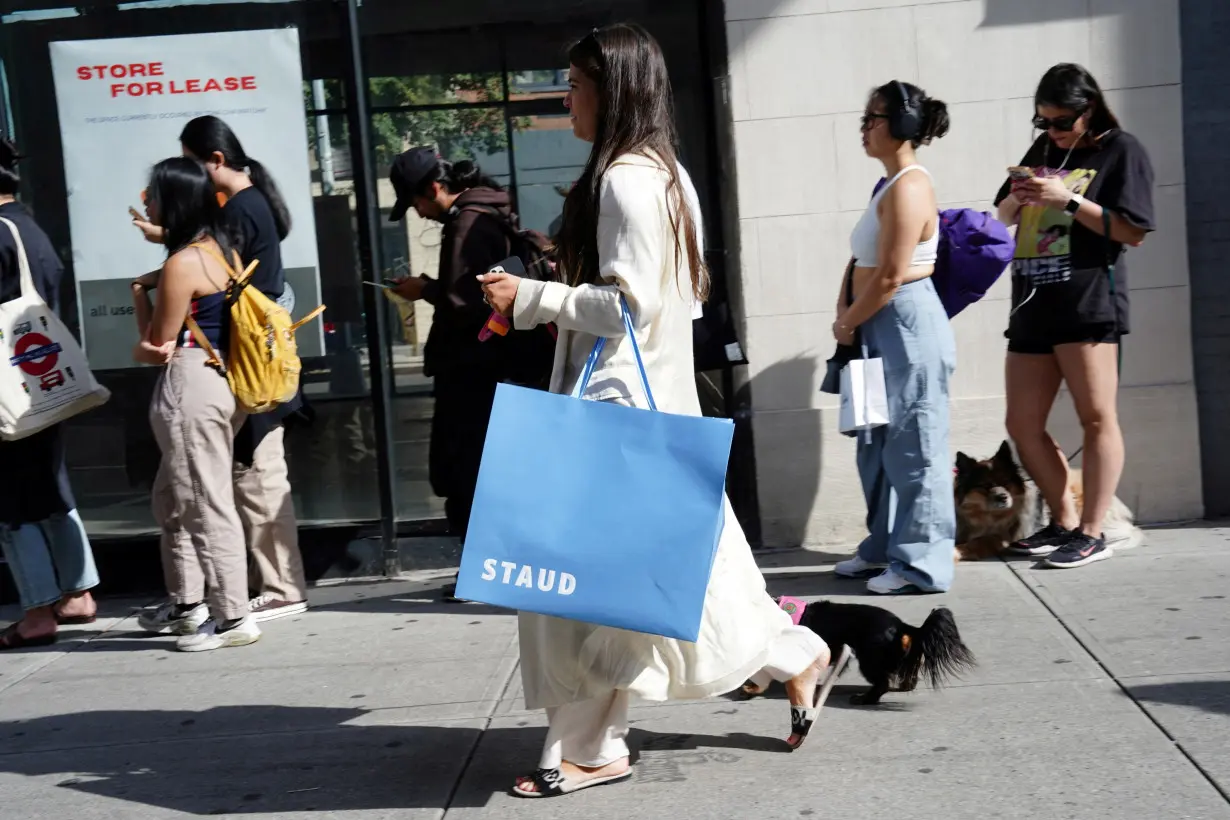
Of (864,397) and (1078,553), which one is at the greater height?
(864,397)

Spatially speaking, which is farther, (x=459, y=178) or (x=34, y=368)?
(x=459, y=178)

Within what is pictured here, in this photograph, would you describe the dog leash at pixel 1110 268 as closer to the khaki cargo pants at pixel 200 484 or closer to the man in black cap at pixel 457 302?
the man in black cap at pixel 457 302

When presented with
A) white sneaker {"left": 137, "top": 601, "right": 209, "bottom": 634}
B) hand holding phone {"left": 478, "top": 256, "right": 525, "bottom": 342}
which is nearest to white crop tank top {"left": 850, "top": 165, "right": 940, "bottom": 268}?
hand holding phone {"left": 478, "top": 256, "right": 525, "bottom": 342}

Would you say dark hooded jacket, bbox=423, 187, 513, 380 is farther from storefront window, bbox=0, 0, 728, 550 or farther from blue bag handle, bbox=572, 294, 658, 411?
blue bag handle, bbox=572, 294, 658, 411

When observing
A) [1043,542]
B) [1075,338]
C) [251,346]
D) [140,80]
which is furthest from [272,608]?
[1075,338]

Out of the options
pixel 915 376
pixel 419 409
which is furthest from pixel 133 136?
pixel 915 376

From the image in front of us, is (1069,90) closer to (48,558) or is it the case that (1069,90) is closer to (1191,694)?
(1191,694)

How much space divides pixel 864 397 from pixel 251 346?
2408 millimetres

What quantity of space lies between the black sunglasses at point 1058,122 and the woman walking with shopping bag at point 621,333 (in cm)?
252

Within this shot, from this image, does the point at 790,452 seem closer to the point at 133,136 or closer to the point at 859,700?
the point at 859,700

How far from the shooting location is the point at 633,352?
3.49 metres

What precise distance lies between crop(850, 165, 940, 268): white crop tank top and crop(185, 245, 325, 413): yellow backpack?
7.60 feet

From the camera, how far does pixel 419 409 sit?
259 inches

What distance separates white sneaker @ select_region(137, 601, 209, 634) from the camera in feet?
18.1
